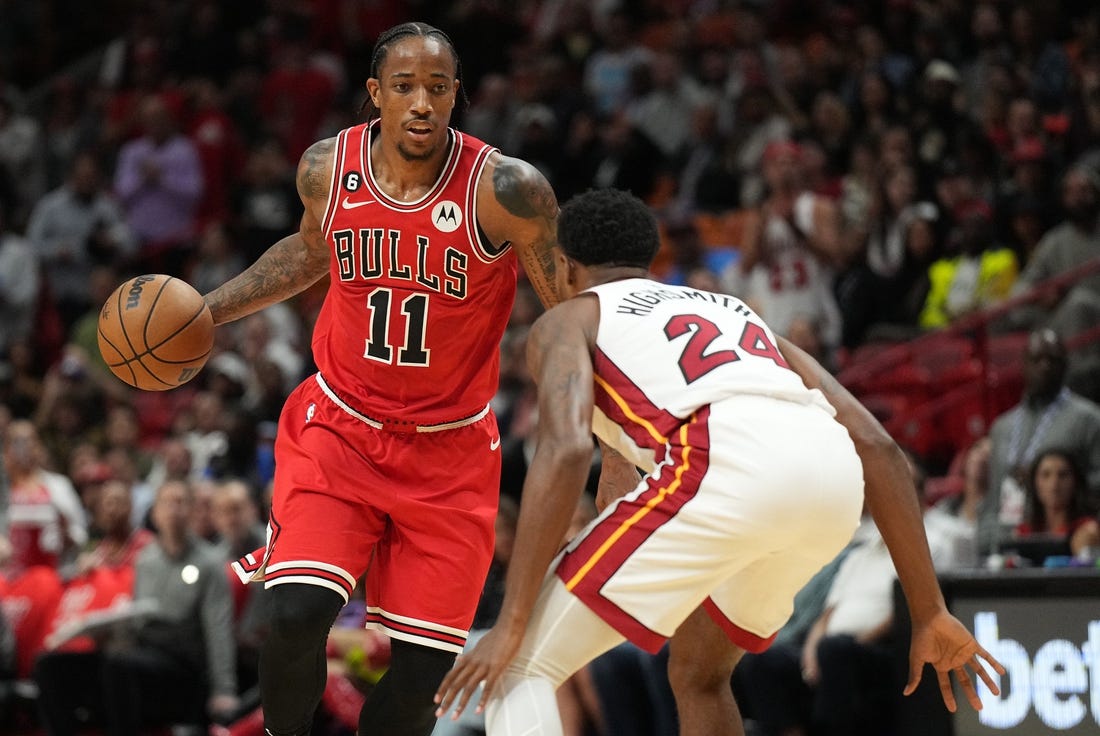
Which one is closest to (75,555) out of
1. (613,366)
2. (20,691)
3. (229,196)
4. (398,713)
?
(20,691)

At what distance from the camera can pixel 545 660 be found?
12.6ft

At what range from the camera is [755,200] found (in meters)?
11.5

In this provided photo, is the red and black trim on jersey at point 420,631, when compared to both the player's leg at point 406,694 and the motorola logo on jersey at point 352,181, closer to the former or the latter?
the player's leg at point 406,694

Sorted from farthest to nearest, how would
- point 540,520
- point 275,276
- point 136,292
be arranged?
point 275,276 < point 136,292 < point 540,520

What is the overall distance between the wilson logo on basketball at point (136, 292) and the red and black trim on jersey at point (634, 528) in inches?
76.2

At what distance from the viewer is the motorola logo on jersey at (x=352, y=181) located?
16.2 ft

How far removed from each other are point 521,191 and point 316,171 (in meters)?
0.69

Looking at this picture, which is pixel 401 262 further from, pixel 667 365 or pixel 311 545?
pixel 667 365

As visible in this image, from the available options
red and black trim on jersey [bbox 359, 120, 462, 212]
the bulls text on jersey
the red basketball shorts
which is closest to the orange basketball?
the red basketball shorts

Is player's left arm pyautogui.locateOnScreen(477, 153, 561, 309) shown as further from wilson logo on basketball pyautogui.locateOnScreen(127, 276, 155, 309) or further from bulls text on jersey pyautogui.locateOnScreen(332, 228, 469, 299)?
wilson logo on basketball pyautogui.locateOnScreen(127, 276, 155, 309)

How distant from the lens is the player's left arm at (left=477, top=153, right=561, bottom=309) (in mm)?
4840

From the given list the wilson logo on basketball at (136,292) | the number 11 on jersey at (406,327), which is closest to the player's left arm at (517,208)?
the number 11 on jersey at (406,327)

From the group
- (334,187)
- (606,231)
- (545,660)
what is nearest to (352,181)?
(334,187)

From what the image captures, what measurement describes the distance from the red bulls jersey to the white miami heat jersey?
0.79 m
